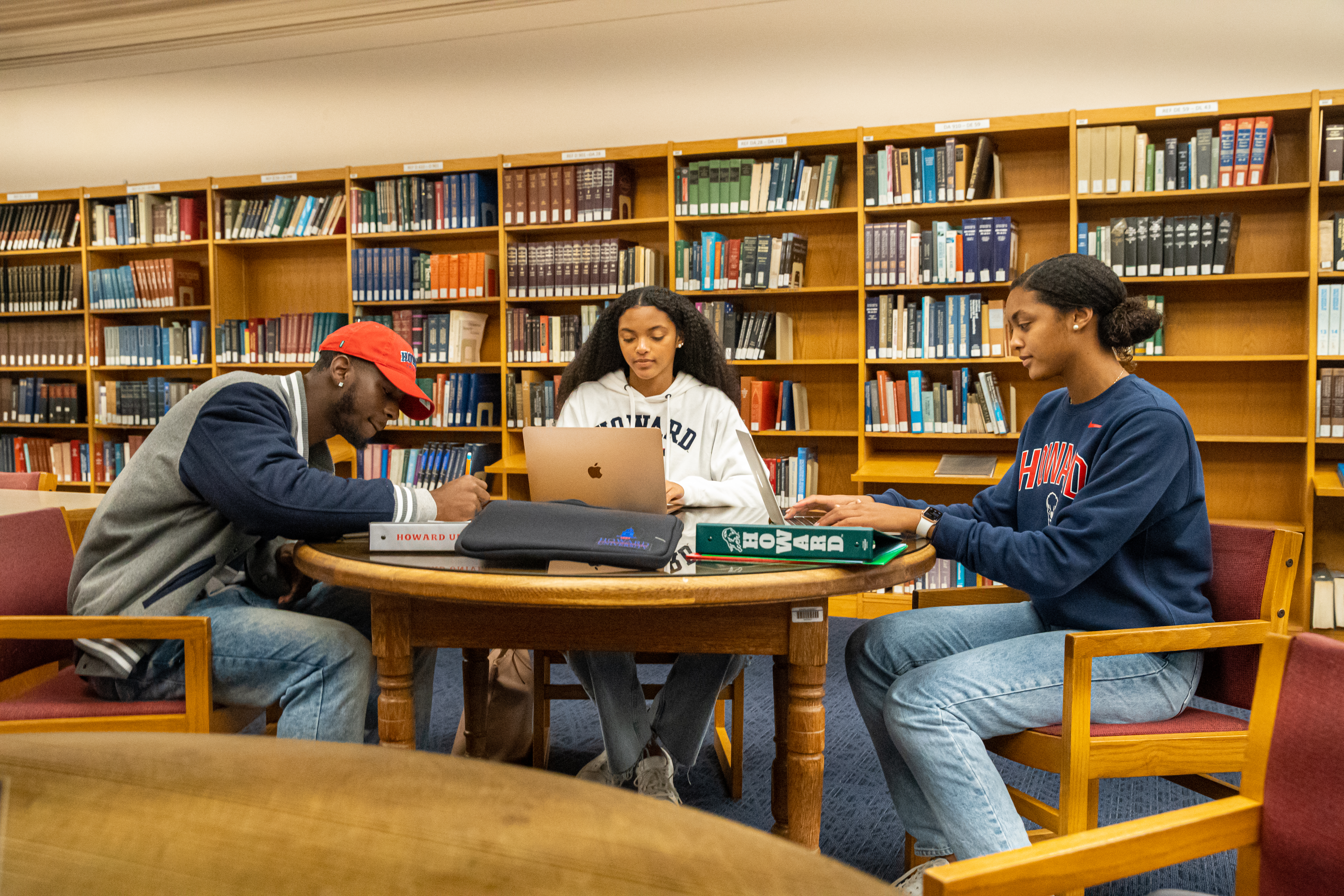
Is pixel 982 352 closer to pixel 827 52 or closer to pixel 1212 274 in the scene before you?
pixel 1212 274

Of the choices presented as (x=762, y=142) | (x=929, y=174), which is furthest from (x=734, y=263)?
(x=929, y=174)

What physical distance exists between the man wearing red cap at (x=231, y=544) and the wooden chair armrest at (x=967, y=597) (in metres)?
0.92

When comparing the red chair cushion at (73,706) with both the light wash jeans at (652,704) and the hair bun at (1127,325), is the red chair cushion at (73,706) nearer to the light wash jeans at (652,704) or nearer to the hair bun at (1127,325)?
the light wash jeans at (652,704)

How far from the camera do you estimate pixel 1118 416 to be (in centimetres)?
151

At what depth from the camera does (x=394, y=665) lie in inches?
55.0

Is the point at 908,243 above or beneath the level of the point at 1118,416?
above

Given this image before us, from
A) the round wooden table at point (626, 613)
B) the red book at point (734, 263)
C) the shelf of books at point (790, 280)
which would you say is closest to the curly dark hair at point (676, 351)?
the round wooden table at point (626, 613)

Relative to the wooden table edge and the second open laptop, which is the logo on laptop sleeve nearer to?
the wooden table edge

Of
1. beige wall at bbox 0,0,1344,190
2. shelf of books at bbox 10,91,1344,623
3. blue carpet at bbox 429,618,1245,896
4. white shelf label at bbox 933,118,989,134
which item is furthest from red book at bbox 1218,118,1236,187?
blue carpet at bbox 429,618,1245,896

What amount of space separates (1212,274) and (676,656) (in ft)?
9.11

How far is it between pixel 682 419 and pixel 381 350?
36.5 inches

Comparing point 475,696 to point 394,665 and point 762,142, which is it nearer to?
point 394,665

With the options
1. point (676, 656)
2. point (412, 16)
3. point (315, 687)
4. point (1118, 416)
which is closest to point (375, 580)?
point (315, 687)

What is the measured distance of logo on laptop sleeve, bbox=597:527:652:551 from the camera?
1.31 m
